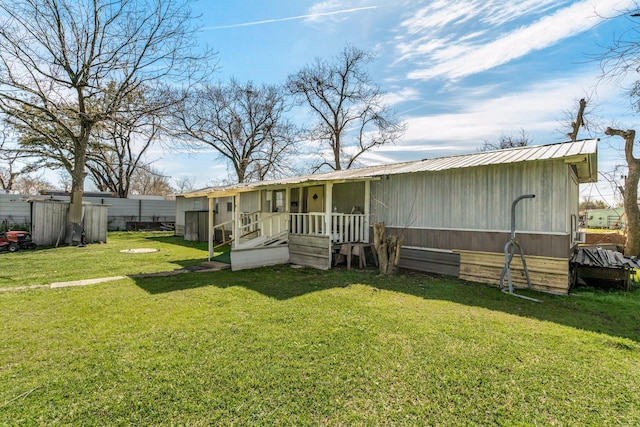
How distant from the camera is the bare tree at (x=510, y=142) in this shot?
2399cm

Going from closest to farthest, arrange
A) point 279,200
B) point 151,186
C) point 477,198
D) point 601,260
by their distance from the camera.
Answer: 1. point 601,260
2. point 477,198
3. point 279,200
4. point 151,186

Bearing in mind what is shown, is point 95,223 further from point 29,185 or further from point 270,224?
point 29,185

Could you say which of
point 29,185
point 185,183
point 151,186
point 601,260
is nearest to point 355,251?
point 601,260

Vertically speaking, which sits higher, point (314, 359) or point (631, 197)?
point (631, 197)

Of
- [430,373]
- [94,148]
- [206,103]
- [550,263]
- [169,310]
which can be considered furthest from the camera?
[206,103]

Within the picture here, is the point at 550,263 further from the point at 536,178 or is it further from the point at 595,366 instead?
the point at 595,366

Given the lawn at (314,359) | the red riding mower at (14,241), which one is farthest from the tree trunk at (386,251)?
the red riding mower at (14,241)

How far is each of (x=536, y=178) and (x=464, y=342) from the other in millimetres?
4364

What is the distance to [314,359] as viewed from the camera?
3.10 m

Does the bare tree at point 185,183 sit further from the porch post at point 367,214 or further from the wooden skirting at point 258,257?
the porch post at point 367,214

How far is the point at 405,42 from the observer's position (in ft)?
37.8

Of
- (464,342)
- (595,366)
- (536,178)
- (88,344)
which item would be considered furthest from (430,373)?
(536,178)

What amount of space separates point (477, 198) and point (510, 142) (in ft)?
71.8

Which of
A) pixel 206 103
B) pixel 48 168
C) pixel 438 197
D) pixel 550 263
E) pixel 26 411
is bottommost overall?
pixel 26 411
